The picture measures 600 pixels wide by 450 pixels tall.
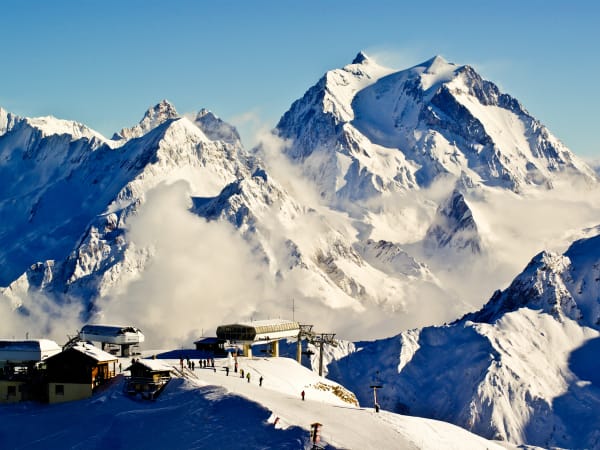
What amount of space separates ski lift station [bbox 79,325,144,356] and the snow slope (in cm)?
4135

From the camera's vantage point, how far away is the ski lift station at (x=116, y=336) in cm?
15612

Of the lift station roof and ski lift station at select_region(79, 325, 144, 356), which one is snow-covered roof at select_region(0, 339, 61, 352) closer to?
ski lift station at select_region(79, 325, 144, 356)

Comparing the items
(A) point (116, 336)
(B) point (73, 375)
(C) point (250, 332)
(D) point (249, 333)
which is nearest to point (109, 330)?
(A) point (116, 336)

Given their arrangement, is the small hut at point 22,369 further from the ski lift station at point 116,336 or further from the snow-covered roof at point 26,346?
the ski lift station at point 116,336

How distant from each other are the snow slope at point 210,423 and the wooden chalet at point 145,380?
1174 mm

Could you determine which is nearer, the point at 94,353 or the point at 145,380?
the point at 145,380

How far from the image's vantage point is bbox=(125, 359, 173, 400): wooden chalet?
109250 millimetres

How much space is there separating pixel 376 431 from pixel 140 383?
27.7 m

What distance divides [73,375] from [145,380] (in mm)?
10069

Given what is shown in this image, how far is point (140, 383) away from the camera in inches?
4326

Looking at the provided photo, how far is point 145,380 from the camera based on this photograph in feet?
360

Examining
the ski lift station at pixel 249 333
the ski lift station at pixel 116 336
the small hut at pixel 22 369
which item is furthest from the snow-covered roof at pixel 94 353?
the ski lift station at pixel 249 333

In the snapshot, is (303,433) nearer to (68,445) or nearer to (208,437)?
(208,437)

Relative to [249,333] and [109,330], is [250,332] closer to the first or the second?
[249,333]
